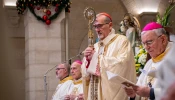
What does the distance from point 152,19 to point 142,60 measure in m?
6.22

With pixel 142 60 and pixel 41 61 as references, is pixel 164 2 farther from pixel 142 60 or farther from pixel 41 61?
pixel 142 60

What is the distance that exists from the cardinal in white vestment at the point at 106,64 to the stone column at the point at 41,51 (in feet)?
15.8

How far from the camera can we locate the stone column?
909 centimetres

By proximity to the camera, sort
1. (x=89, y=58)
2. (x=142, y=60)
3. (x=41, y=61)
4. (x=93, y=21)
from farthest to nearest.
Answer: (x=41, y=61) → (x=142, y=60) → (x=93, y=21) → (x=89, y=58)

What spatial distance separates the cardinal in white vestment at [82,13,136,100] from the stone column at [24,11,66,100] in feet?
15.8

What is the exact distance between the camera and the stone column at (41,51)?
909cm

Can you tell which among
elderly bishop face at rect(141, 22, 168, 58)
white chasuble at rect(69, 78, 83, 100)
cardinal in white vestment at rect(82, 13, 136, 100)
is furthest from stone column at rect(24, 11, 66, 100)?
elderly bishop face at rect(141, 22, 168, 58)

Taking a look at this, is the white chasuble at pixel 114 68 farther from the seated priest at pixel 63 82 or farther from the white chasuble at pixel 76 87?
the seated priest at pixel 63 82

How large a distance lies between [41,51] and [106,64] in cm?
520

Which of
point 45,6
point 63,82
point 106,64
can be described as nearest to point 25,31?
point 45,6

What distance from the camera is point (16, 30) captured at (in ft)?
35.8

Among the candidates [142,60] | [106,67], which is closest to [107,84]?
[106,67]

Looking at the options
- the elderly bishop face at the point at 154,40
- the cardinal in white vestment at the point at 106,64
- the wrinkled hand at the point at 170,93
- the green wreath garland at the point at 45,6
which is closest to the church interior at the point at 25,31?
the green wreath garland at the point at 45,6

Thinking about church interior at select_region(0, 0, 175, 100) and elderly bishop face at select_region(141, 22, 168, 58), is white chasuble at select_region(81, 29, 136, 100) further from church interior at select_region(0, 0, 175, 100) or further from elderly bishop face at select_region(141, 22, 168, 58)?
church interior at select_region(0, 0, 175, 100)
